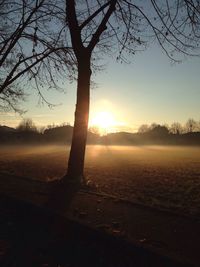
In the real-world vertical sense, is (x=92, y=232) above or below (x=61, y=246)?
above

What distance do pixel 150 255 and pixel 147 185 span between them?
10.3 metres

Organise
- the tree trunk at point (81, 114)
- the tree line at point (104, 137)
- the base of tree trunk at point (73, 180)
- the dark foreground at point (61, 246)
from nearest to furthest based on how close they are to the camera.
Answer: the dark foreground at point (61, 246)
the base of tree trunk at point (73, 180)
the tree trunk at point (81, 114)
the tree line at point (104, 137)

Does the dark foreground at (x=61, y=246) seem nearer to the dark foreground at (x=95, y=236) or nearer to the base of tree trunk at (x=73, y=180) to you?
the dark foreground at (x=95, y=236)

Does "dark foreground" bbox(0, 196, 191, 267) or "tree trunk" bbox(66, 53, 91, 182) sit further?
"tree trunk" bbox(66, 53, 91, 182)

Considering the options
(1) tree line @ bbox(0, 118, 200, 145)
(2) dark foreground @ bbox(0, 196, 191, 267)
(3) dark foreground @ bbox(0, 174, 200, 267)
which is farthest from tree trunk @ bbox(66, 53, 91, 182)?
(1) tree line @ bbox(0, 118, 200, 145)

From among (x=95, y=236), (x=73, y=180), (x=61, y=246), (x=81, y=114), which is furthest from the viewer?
(x=81, y=114)

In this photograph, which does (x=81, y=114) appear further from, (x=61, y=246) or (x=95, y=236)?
(x=61, y=246)

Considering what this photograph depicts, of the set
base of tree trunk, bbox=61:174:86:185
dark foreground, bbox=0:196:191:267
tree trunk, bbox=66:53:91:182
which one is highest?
tree trunk, bbox=66:53:91:182

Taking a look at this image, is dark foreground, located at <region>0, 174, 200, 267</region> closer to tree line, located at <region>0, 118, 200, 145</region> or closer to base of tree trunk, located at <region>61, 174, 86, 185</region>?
base of tree trunk, located at <region>61, 174, 86, 185</region>

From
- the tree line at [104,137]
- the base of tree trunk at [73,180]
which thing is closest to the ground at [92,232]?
the base of tree trunk at [73,180]

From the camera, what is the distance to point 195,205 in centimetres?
1088

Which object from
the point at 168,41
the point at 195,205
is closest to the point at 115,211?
the point at 195,205

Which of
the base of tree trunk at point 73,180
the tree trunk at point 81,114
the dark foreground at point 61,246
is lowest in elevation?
the dark foreground at point 61,246

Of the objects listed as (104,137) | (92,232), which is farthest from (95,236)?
(104,137)
